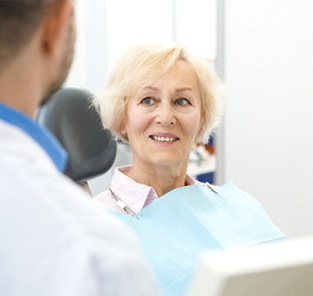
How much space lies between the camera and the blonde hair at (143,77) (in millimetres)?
1474

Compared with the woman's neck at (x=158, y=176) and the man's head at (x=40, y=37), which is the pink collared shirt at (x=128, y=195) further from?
the man's head at (x=40, y=37)

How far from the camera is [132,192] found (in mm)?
1479

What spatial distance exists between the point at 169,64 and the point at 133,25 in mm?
3372

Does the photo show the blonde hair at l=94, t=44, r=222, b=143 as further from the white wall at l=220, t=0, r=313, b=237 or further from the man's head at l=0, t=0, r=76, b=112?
the man's head at l=0, t=0, r=76, b=112

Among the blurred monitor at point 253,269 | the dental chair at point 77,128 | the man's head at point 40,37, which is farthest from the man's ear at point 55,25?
the dental chair at point 77,128

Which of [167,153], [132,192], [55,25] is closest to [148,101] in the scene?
[167,153]

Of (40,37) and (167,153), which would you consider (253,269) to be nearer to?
(40,37)

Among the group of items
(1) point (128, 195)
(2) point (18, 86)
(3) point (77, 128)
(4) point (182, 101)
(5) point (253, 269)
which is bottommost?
(1) point (128, 195)

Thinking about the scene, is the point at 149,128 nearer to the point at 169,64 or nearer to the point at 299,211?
the point at 169,64

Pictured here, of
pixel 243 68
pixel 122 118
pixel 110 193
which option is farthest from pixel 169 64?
pixel 243 68

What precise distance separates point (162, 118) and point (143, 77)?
13 centimetres

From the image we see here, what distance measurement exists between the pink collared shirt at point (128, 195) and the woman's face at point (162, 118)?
7cm

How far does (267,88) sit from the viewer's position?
237 cm

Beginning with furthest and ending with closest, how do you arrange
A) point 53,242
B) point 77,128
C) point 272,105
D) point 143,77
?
1. point 272,105
2. point 77,128
3. point 143,77
4. point 53,242
